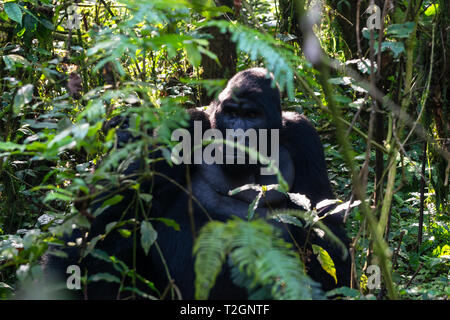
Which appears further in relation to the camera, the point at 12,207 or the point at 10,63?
the point at 12,207

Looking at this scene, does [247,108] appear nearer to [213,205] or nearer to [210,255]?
[213,205]

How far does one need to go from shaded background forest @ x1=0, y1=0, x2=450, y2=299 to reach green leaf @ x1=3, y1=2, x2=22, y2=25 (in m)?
0.01

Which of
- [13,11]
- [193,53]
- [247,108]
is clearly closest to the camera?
[193,53]

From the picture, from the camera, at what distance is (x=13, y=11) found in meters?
4.23

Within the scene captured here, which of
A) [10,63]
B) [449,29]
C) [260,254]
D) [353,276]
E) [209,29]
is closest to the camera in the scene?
[260,254]

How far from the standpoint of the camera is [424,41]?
11.8 ft

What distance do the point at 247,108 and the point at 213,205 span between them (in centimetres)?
70

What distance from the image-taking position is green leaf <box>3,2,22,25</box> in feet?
13.8

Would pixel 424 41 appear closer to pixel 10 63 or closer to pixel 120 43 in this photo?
pixel 120 43

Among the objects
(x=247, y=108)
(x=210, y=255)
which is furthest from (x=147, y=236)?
(x=247, y=108)

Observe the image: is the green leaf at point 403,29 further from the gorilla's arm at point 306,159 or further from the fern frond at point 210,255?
the fern frond at point 210,255
